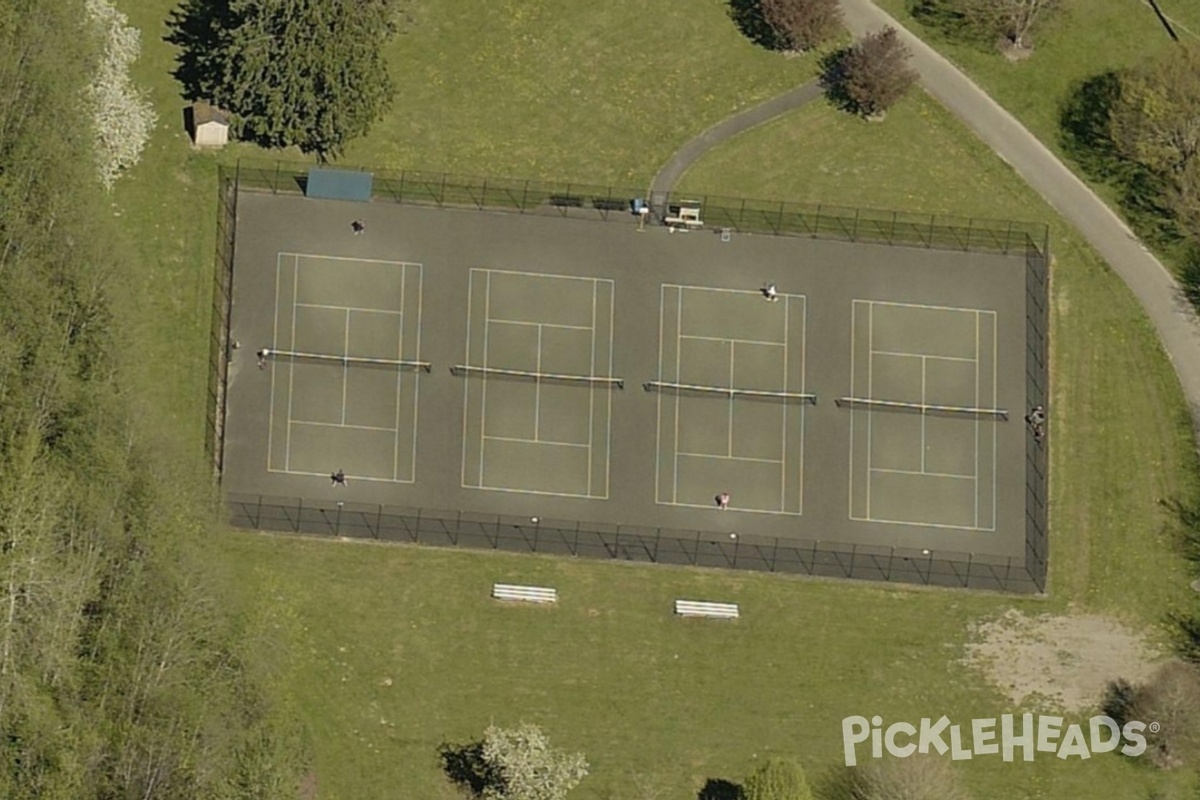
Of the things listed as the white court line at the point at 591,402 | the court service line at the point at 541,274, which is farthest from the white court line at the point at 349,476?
the court service line at the point at 541,274

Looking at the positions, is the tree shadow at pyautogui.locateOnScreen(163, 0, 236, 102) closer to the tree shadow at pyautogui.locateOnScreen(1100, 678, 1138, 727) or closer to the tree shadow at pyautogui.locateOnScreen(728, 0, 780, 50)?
the tree shadow at pyautogui.locateOnScreen(728, 0, 780, 50)

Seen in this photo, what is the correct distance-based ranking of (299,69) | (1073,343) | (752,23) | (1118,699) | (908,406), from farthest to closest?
(752,23)
(1073,343)
(908,406)
(1118,699)
(299,69)

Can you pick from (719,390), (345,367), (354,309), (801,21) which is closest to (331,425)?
(345,367)

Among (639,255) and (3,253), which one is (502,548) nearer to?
(639,255)

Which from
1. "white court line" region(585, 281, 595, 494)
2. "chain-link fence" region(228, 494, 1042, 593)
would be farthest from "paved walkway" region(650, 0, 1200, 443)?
"chain-link fence" region(228, 494, 1042, 593)

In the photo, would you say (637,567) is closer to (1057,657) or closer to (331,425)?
(331,425)

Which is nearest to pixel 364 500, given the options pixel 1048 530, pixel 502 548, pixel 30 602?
pixel 502 548
